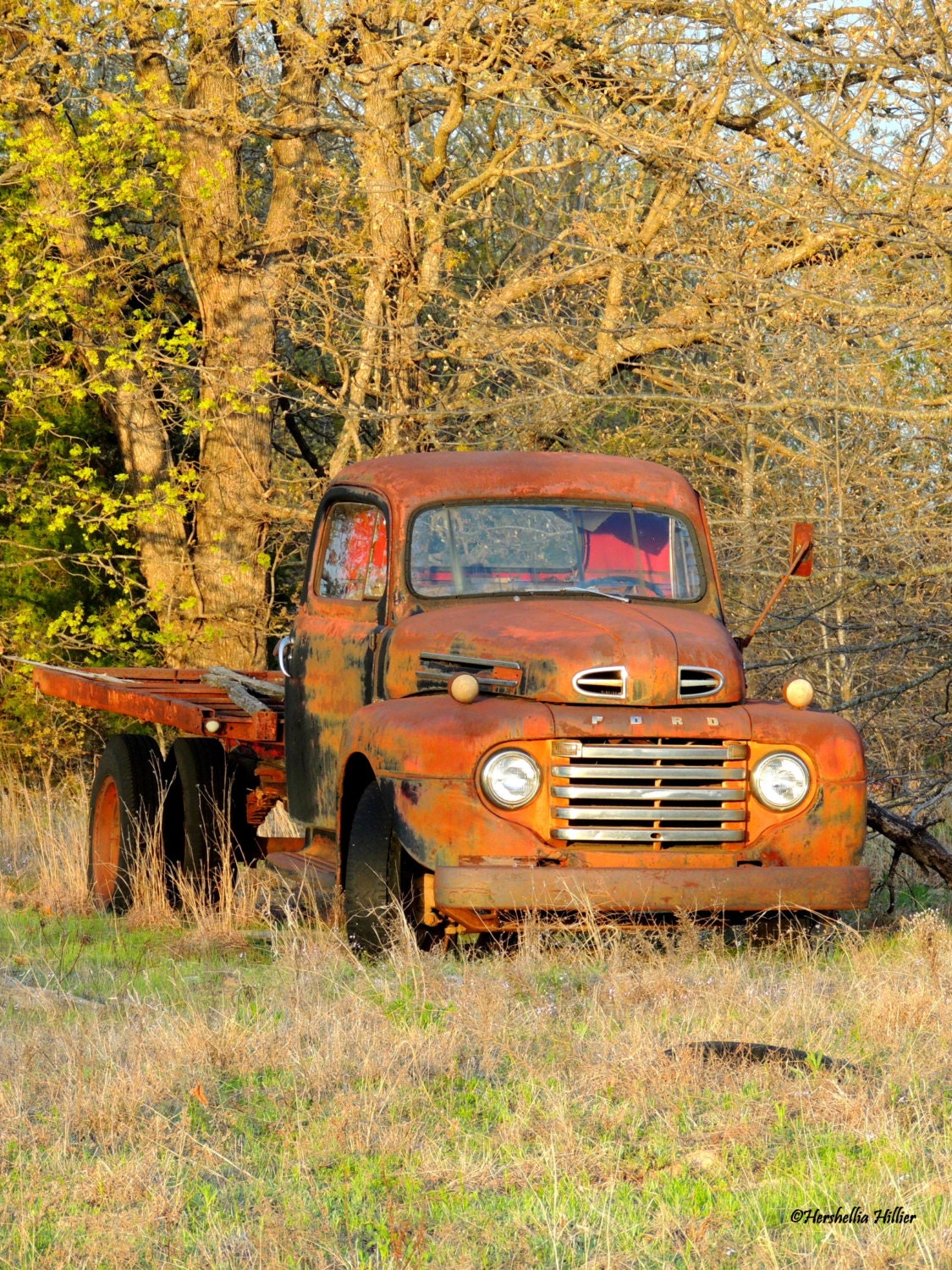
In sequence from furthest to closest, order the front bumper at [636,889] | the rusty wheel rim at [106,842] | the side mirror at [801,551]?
the rusty wheel rim at [106,842]
the side mirror at [801,551]
the front bumper at [636,889]

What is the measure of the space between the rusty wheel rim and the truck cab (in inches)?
91.4

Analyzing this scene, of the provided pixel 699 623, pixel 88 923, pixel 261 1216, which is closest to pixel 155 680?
pixel 88 923

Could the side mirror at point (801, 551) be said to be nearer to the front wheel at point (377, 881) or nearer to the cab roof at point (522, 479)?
the cab roof at point (522, 479)

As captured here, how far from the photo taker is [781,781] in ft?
21.5

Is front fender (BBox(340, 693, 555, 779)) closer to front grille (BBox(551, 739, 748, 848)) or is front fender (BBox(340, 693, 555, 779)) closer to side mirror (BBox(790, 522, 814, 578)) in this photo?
front grille (BBox(551, 739, 748, 848))

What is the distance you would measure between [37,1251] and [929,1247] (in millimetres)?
1777

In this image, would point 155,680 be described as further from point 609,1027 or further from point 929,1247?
point 929,1247

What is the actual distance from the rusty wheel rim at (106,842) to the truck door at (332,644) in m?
1.54

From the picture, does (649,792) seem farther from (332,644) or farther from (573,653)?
(332,644)

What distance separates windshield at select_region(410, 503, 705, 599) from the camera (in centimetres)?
743

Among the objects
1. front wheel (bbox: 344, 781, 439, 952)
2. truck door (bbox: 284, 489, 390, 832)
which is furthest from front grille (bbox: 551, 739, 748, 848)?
truck door (bbox: 284, 489, 390, 832)

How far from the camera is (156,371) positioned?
1467 cm

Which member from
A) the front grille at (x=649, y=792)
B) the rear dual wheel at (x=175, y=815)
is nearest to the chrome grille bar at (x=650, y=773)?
the front grille at (x=649, y=792)

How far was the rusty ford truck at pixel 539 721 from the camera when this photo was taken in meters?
6.32
